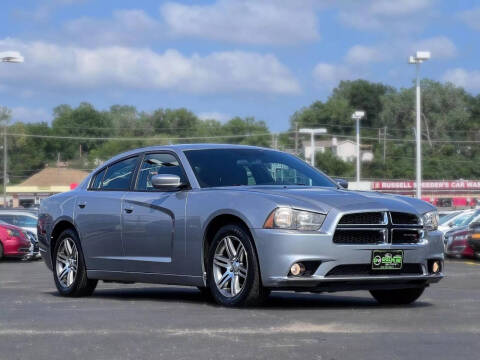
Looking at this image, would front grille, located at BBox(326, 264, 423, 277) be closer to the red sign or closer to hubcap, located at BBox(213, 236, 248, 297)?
hubcap, located at BBox(213, 236, 248, 297)

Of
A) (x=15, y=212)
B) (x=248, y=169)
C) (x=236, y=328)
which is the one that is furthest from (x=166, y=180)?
(x=15, y=212)

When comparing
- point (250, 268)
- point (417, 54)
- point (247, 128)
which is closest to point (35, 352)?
point (250, 268)

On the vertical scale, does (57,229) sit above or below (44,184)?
above

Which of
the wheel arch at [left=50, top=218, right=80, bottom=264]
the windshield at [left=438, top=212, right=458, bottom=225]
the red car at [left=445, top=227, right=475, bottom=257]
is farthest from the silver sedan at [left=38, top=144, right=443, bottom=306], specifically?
the windshield at [left=438, top=212, right=458, bottom=225]

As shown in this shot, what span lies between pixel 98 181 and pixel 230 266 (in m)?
2.86

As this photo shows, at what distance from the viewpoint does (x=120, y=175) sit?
1211 cm

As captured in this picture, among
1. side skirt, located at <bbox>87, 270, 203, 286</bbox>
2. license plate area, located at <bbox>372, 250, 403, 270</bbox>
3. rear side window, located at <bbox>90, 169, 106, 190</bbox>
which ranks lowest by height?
side skirt, located at <bbox>87, 270, 203, 286</bbox>

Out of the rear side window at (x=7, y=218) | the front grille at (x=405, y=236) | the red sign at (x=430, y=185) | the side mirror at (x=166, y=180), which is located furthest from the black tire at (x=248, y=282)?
the red sign at (x=430, y=185)

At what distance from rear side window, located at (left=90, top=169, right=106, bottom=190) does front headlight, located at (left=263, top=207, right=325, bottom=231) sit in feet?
10.4

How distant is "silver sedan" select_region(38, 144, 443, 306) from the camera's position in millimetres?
9781

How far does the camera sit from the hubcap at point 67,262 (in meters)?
12.3

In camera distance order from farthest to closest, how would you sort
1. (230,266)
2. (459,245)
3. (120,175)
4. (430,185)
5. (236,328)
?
(430,185)
(459,245)
(120,175)
(230,266)
(236,328)

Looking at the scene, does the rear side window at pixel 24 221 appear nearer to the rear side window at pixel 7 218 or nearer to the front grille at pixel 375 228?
the rear side window at pixel 7 218

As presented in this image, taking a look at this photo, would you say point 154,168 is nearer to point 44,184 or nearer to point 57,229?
point 57,229
